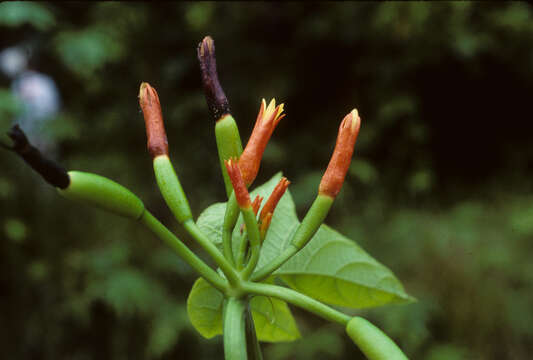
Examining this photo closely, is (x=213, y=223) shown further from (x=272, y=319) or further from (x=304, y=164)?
(x=304, y=164)

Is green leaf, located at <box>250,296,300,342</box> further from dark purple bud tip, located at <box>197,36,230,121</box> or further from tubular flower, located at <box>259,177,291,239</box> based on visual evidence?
dark purple bud tip, located at <box>197,36,230,121</box>

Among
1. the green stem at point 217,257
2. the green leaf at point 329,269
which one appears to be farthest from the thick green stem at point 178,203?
the green leaf at point 329,269

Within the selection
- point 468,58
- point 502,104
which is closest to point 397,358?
point 468,58

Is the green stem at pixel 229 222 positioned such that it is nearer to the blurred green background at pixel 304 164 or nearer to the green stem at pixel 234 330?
the green stem at pixel 234 330

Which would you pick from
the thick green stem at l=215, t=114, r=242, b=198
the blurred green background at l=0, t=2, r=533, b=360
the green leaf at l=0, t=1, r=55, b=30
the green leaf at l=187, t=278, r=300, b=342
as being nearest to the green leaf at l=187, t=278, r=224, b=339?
the green leaf at l=187, t=278, r=300, b=342

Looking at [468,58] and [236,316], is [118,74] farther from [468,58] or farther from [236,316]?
[236,316]

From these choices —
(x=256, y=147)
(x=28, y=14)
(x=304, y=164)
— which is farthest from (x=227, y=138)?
(x=304, y=164)
